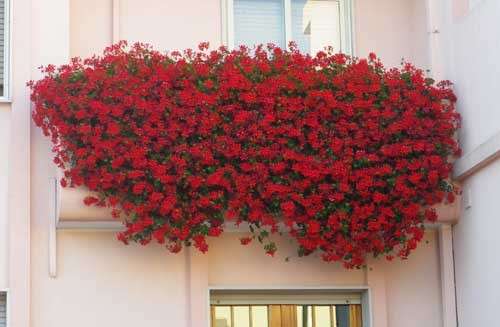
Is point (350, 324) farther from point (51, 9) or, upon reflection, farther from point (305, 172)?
point (51, 9)

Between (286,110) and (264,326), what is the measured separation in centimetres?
271

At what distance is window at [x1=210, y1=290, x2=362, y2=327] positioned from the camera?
15.1m

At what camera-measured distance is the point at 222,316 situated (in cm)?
1513

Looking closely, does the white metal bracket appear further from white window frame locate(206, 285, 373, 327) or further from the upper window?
white window frame locate(206, 285, 373, 327)

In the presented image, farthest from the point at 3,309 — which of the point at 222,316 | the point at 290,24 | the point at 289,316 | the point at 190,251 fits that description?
the point at 290,24

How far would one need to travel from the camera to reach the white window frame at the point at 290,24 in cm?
1593

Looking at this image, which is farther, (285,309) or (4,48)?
(285,309)

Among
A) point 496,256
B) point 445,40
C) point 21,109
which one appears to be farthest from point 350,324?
point 21,109

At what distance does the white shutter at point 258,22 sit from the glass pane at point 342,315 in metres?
3.27

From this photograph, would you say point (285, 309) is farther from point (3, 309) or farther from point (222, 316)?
point (3, 309)

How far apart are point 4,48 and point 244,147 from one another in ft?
10.1

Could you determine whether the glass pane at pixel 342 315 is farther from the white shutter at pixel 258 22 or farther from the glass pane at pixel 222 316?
the white shutter at pixel 258 22

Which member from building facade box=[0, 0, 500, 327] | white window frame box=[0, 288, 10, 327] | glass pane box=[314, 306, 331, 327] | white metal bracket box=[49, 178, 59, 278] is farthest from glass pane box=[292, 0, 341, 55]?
white window frame box=[0, 288, 10, 327]

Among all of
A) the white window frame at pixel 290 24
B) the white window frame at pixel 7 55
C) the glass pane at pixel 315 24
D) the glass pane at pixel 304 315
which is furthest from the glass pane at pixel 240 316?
the white window frame at pixel 7 55
